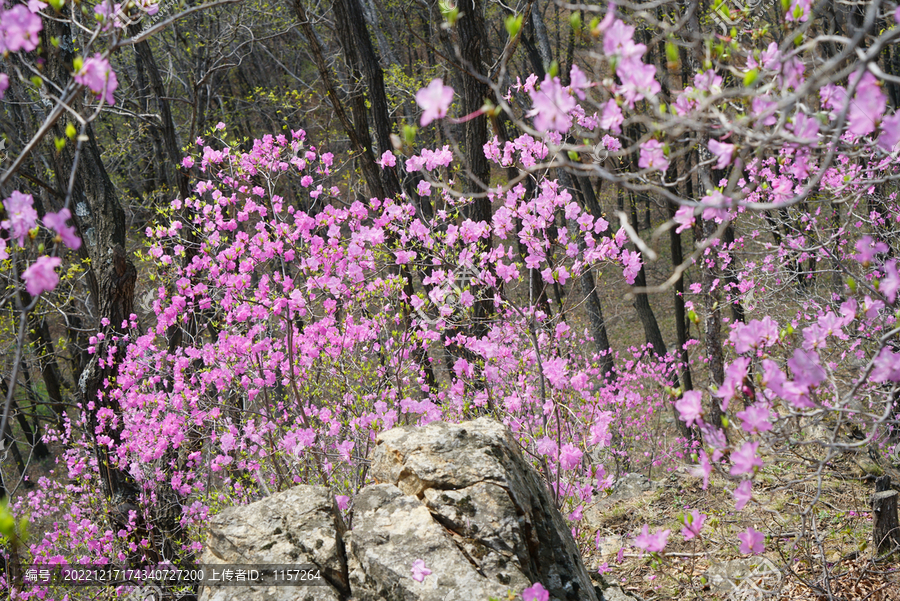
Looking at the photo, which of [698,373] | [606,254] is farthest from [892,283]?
[698,373]

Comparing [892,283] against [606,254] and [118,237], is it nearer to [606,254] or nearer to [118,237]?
[606,254]

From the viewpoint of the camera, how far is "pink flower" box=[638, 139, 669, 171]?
1.87 metres

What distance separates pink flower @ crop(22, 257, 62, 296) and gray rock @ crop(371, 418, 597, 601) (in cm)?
176

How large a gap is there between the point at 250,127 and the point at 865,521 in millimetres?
15058

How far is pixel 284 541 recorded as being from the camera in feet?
9.36

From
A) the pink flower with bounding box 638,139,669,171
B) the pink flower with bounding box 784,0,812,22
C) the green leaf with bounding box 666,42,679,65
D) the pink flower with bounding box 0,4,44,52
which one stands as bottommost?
the pink flower with bounding box 638,139,669,171

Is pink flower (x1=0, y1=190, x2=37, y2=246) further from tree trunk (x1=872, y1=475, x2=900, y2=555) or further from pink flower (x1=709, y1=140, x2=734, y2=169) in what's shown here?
tree trunk (x1=872, y1=475, x2=900, y2=555)

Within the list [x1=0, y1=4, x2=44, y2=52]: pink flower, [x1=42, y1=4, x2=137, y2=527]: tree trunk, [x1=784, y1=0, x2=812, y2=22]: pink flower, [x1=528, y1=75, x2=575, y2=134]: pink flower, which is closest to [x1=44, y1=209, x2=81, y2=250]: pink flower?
[x1=0, y1=4, x2=44, y2=52]: pink flower

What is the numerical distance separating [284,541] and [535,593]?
48.4 inches

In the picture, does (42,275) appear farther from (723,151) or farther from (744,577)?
(744,577)

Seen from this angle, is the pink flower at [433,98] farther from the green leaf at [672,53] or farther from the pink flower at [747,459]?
the pink flower at [747,459]

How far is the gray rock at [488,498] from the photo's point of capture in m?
2.61

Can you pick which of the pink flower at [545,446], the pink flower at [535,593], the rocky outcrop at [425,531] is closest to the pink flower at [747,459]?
the pink flower at [535,593]

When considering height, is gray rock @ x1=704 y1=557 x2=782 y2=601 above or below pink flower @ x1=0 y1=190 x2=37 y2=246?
below
